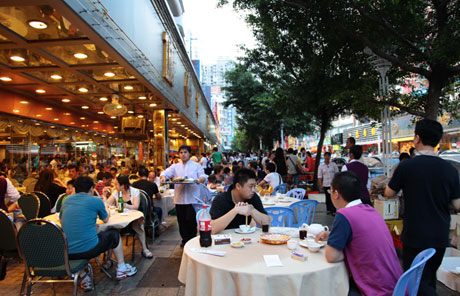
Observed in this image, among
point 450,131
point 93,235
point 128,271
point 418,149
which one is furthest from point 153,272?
point 450,131

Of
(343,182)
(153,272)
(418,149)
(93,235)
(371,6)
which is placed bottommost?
(153,272)

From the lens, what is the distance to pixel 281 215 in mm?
4531

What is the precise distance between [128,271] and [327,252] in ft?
11.9

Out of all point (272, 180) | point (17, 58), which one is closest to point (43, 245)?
point (17, 58)

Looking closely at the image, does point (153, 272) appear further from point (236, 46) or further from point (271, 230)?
point (236, 46)

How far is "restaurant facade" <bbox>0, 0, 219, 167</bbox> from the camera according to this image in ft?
15.1

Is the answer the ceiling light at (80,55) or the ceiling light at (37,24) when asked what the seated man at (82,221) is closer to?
the ceiling light at (37,24)

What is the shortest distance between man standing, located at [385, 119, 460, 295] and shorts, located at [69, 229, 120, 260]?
370 cm

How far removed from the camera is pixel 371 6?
675cm

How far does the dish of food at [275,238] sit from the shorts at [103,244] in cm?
230

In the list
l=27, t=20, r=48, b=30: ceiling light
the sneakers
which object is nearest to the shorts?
the sneakers

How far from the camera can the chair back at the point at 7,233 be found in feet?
13.7

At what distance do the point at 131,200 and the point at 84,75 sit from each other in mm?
3292

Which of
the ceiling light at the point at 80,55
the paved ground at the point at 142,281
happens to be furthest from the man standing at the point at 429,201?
the ceiling light at the point at 80,55
